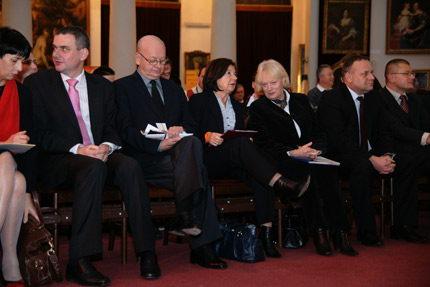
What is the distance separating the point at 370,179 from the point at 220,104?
1.39m

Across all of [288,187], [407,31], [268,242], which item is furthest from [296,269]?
[407,31]

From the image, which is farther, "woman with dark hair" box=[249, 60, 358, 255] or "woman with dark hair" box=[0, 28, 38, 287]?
"woman with dark hair" box=[249, 60, 358, 255]

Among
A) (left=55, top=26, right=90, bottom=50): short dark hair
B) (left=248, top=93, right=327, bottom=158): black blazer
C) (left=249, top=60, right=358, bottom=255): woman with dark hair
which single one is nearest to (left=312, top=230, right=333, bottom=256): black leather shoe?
(left=249, top=60, right=358, bottom=255): woman with dark hair

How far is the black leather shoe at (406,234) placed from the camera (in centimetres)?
496

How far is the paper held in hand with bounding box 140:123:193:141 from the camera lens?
4.06 m

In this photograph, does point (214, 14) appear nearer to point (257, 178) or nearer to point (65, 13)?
point (65, 13)

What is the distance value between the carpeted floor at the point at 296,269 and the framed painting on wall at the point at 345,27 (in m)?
9.26

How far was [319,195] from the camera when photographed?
15.3ft

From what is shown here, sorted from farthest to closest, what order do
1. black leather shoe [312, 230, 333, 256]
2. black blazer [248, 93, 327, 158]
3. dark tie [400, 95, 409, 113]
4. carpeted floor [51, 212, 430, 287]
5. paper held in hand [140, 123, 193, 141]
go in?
1. dark tie [400, 95, 409, 113]
2. black blazer [248, 93, 327, 158]
3. black leather shoe [312, 230, 333, 256]
4. paper held in hand [140, 123, 193, 141]
5. carpeted floor [51, 212, 430, 287]

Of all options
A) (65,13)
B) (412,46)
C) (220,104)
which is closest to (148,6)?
(65,13)

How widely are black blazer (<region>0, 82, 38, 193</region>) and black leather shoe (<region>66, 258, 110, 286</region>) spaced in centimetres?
56

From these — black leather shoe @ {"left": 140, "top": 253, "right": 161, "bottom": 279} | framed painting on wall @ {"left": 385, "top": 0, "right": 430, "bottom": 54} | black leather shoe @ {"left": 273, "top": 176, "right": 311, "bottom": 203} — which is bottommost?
black leather shoe @ {"left": 140, "top": 253, "right": 161, "bottom": 279}

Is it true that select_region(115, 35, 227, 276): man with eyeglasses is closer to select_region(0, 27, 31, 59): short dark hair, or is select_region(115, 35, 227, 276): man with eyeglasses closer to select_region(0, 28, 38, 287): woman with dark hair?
select_region(0, 28, 38, 287): woman with dark hair

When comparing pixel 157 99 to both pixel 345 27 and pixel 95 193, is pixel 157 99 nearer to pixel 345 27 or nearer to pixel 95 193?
pixel 95 193
